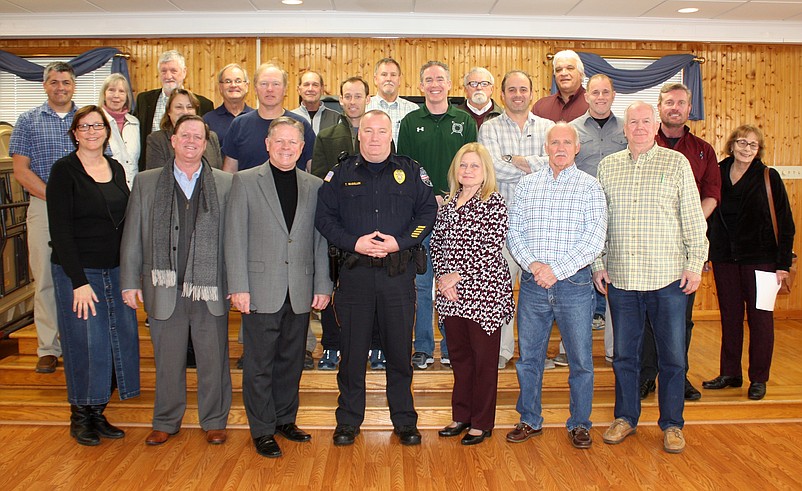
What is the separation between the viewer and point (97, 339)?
12.2ft

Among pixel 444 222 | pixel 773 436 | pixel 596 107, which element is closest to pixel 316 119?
pixel 444 222

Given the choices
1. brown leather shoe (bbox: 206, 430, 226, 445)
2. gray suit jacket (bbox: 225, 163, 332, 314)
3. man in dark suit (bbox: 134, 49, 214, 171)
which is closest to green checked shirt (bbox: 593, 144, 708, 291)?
gray suit jacket (bbox: 225, 163, 332, 314)

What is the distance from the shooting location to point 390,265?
3.50m

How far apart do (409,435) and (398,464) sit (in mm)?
247

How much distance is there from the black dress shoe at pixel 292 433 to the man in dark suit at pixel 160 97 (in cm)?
203

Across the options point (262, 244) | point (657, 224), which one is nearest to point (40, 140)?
point (262, 244)

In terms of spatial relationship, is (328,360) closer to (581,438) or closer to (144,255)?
(144,255)

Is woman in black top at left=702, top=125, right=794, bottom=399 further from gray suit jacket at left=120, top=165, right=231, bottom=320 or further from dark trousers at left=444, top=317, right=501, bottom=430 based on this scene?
gray suit jacket at left=120, top=165, right=231, bottom=320

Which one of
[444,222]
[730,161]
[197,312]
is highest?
[730,161]

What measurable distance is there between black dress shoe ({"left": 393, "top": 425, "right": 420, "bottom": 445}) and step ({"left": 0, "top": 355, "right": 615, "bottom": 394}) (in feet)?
1.90

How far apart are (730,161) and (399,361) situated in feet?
9.00

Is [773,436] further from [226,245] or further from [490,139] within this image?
[226,245]

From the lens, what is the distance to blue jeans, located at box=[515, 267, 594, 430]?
3.58m

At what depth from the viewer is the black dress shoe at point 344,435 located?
372cm
